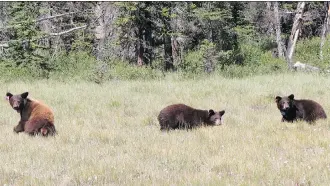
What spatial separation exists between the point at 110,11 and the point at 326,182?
21.1m

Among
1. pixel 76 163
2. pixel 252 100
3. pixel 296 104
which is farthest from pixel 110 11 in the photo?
pixel 76 163

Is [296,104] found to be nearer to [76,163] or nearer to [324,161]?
[324,161]

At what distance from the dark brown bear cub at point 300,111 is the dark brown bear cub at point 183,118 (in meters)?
1.41

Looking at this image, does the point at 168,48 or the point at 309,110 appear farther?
the point at 168,48

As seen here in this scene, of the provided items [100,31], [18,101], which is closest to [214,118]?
[18,101]

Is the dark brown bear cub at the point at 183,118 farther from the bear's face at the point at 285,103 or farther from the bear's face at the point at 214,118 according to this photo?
the bear's face at the point at 285,103

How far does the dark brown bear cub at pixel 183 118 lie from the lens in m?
9.39

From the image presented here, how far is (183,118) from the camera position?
373 inches

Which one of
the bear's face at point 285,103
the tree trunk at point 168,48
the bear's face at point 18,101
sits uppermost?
the bear's face at point 18,101

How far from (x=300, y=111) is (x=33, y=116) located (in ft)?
18.5

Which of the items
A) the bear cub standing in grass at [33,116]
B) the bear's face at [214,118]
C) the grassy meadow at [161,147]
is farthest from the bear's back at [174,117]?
the bear cub standing in grass at [33,116]

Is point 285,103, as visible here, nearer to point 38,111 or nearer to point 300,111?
point 300,111

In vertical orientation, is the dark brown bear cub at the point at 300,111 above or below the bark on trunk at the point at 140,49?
above

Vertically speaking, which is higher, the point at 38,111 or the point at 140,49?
the point at 38,111
